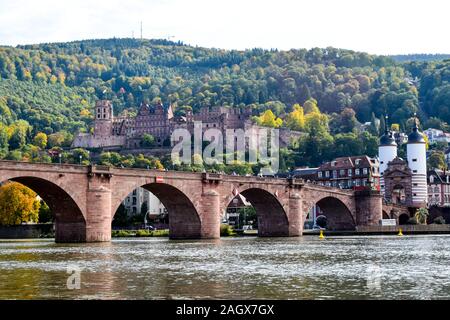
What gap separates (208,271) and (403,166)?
338 feet

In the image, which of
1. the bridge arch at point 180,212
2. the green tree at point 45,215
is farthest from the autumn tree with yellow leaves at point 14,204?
the bridge arch at point 180,212

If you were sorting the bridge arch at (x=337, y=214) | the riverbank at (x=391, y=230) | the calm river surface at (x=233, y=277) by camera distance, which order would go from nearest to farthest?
the calm river surface at (x=233, y=277) < the riverbank at (x=391, y=230) < the bridge arch at (x=337, y=214)

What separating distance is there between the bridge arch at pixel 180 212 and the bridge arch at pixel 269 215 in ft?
43.5

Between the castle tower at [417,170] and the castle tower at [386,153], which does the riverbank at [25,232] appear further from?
the castle tower at [417,170]

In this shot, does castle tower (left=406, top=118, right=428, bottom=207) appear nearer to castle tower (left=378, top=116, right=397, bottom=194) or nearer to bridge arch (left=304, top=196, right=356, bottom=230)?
castle tower (left=378, top=116, right=397, bottom=194)

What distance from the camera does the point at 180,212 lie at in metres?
90.0

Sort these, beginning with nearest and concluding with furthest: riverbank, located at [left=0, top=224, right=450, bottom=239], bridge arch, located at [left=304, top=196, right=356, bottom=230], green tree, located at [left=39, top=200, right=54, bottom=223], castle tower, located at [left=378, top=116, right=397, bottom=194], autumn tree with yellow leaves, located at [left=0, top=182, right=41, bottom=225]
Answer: riverbank, located at [left=0, top=224, right=450, bottom=239]
bridge arch, located at [left=304, top=196, right=356, bottom=230]
autumn tree with yellow leaves, located at [left=0, top=182, right=41, bottom=225]
green tree, located at [left=39, top=200, right=54, bottom=223]
castle tower, located at [left=378, top=116, right=397, bottom=194]

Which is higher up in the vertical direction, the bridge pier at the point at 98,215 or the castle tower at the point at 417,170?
the castle tower at the point at 417,170

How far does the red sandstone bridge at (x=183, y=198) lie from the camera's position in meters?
73.8

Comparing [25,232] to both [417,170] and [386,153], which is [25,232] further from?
[417,170]

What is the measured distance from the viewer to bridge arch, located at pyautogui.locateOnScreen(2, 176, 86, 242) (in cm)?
7356

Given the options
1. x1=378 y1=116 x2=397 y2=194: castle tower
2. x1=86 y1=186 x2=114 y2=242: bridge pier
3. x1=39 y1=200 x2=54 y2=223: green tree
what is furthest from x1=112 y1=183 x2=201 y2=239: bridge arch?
x1=378 y1=116 x2=397 y2=194: castle tower

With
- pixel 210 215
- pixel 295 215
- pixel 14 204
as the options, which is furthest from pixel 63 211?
pixel 14 204

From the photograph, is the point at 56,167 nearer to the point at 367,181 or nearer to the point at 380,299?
the point at 380,299
